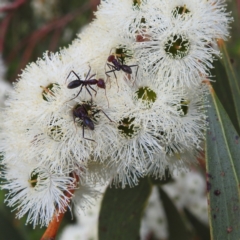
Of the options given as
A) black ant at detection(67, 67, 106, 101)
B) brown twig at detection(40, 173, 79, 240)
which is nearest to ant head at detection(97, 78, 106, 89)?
black ant at detection(67, 67, 106, 101)

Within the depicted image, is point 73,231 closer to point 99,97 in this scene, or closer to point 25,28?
point 99,97

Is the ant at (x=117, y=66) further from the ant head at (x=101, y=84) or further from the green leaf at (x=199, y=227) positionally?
the green leaf at (x=199, y=227)

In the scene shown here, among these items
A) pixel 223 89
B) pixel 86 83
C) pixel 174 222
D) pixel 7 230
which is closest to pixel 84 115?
pixel 86 83

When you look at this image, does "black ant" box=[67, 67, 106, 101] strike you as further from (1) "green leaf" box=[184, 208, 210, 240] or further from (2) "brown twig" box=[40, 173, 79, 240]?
(1) "green leaf" box=[184, 208, 210, 240]

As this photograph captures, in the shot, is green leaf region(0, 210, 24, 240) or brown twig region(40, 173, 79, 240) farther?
green leaf region(0, 210, 24, 240)

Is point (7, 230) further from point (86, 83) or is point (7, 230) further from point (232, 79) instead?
point (232, 79)

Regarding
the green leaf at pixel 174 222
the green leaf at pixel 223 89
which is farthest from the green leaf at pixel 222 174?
the green leaf at pixel 174 222

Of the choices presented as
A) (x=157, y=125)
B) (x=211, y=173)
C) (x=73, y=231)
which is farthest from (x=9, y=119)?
(x=73, y=231)

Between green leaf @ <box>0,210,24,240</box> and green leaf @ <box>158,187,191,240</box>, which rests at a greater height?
green leaf @ <box>158,187,191,240</box>
